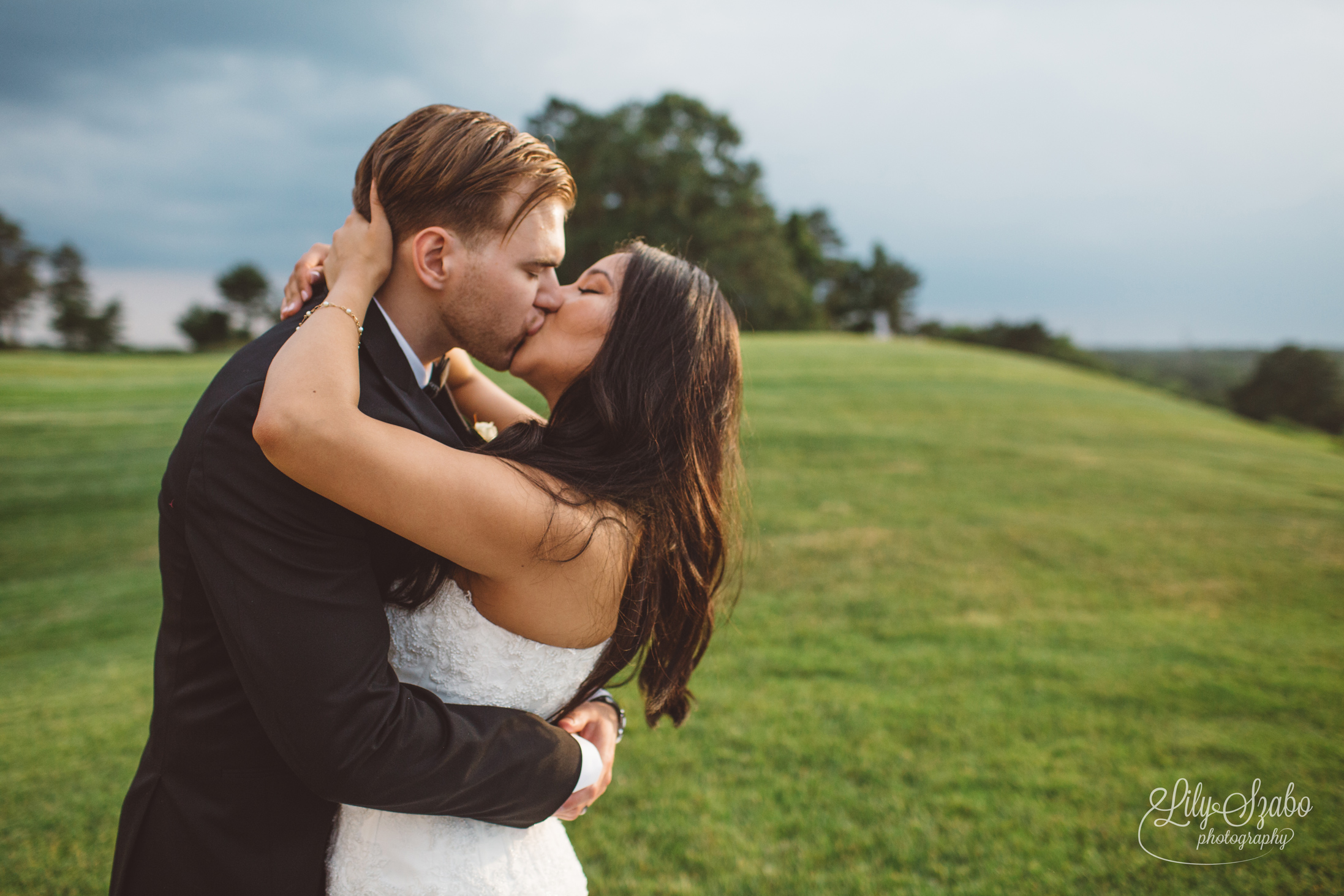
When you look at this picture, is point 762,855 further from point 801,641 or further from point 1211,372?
point 1211,372

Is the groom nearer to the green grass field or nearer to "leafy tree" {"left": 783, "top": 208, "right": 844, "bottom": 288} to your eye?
the green grass field

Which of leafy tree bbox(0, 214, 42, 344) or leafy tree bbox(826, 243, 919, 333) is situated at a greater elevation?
leafy tree bbox(826, 243, 919, 333)

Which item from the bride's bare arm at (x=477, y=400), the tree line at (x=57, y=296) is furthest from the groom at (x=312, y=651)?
the tree line at (x=57, y=296)

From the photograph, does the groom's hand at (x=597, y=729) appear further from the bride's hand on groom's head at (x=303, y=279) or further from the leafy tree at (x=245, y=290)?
the leafy tree at (x=245, y=290)

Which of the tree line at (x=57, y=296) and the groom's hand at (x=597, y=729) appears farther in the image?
the tree line at (x=57, y=296)

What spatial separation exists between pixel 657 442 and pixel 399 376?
67 centimetres

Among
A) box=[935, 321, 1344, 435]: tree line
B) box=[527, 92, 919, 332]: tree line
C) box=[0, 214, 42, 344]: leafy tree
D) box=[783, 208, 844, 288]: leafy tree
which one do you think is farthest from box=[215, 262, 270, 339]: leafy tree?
box=[935, 321, 1344, 435]: tree line

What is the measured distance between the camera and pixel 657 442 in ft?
6.49

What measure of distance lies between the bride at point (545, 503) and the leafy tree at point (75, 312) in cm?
6759

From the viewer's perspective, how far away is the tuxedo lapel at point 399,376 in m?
1.67

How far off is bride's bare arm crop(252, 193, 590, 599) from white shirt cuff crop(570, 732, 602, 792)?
0.46 m

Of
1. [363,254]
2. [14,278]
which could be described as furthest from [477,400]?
[14,278]

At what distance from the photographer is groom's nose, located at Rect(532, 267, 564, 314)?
2154 mm

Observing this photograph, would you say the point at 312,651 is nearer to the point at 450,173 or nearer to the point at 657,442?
the point at 657,442
